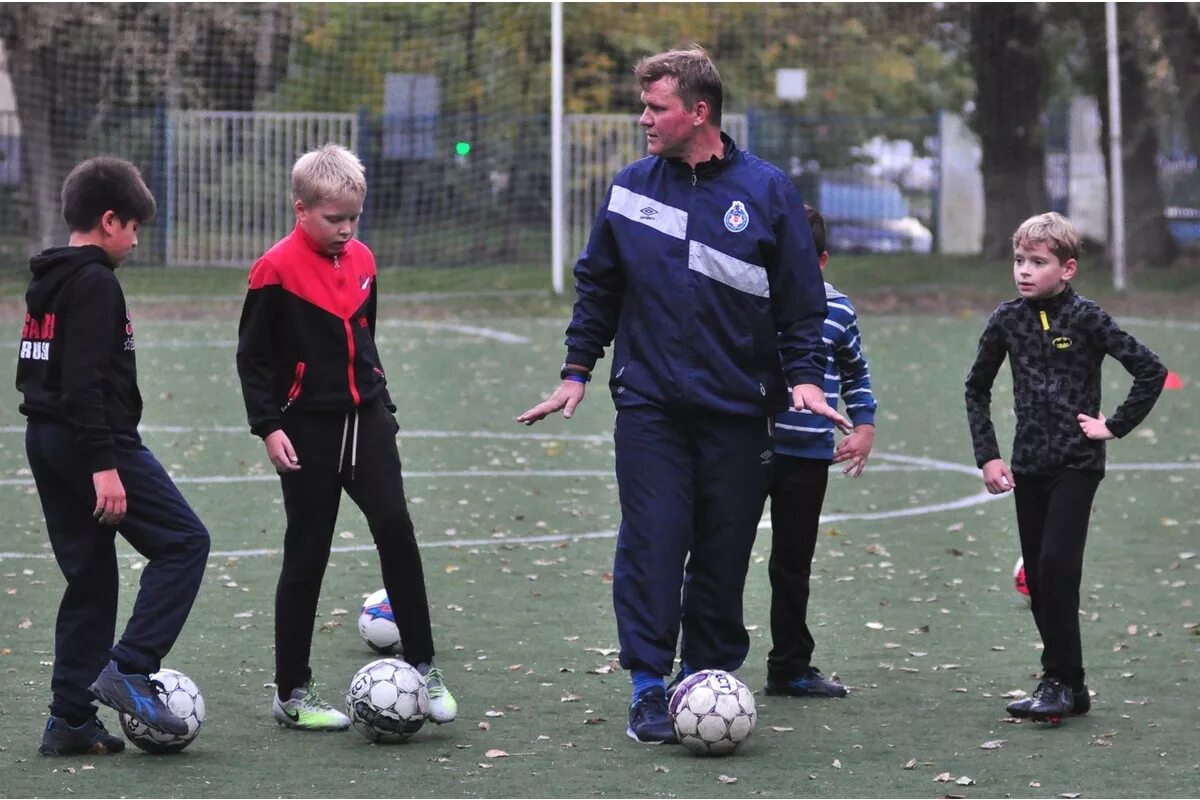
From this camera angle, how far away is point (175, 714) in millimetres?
5359

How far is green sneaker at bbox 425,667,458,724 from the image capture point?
569 cm

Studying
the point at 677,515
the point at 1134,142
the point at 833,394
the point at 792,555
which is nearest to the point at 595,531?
the point at 792,555

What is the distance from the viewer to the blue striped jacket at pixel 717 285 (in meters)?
5.61

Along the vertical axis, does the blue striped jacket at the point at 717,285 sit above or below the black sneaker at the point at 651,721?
above

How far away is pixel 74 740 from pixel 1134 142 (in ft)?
82.7

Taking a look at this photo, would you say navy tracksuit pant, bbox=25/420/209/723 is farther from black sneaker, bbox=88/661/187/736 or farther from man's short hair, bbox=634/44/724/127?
man's short hair, bbox=634/44/724/127

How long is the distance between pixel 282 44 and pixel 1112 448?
19.8 meters

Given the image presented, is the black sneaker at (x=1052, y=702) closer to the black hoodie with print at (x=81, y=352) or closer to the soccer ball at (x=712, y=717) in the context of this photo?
the soccer ball at (x=712, y=717)

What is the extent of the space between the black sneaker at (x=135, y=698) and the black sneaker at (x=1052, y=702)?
2.47m

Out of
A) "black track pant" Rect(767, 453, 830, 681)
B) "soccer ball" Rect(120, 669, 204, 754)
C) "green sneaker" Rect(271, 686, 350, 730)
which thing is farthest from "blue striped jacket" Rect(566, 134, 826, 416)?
"soccer ball" Rect(120, 669, 204, 754)

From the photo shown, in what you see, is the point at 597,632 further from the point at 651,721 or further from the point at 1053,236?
the point at 1053,236

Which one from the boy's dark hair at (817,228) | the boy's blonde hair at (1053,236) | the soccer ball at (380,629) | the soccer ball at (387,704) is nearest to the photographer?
the soccer ball at (387,704)

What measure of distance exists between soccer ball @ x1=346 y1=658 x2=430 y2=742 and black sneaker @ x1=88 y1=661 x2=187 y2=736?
50cm

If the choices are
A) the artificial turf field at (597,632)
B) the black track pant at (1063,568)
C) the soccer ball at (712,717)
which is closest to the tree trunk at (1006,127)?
the artificial turf field at (597,632)
